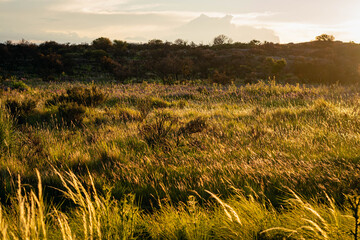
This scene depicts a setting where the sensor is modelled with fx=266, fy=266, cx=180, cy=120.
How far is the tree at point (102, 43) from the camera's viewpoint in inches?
1314

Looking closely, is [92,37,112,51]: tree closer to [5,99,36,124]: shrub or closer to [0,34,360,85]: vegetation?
[0,34,360,85]: vegetation

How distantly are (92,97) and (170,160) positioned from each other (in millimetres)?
6657

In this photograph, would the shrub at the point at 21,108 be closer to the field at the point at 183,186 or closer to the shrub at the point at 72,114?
the shrub at the point at 72,114

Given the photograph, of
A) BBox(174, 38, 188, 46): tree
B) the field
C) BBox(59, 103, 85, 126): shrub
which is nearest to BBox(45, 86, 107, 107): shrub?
BBox(59, 103, 85, 126): shrub

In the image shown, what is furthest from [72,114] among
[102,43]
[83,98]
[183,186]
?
[102,43]

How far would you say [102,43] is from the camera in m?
33.9

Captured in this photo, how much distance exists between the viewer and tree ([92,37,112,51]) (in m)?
33.4

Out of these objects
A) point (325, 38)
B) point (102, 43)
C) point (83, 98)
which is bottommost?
point (83, 98)

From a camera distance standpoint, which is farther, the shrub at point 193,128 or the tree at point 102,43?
the tree at point 102,43

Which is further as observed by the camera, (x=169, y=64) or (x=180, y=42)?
(x=180, y=42)

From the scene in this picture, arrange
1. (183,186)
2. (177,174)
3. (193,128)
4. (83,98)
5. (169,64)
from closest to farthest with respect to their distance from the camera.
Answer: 1. (183,186)
2. (177,174)
3. (193,128)
4. (83,98)
5. (169,64)

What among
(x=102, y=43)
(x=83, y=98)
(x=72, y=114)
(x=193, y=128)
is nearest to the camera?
(x=193, y=128)

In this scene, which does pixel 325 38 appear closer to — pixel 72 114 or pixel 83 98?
pixel 83 98

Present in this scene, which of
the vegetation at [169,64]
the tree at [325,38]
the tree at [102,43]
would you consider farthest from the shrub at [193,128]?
the tree at [325,38]
